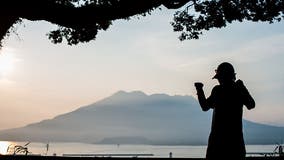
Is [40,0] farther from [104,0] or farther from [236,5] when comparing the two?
[236,5]

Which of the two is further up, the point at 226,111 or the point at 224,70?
the point at 224,70

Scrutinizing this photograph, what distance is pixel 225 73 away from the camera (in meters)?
5.96

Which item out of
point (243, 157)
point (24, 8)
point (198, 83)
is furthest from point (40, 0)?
point (243, 157)

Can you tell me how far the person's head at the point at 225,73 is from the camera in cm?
593

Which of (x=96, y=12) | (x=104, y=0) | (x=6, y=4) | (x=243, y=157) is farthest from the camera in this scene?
(x=104, y=0)

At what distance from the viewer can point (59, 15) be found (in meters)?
8.52

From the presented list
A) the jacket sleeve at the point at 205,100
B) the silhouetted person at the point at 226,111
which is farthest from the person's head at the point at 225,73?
the jacket sleeve at the point at 205,100

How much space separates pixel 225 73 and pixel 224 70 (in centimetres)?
4

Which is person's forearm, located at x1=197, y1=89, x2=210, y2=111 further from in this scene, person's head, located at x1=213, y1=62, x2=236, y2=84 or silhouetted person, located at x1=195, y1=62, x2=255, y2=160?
person's head, located at x1=213, y1=62, x2=236, y2=84

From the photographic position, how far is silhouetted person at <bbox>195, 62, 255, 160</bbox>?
586 centimetres

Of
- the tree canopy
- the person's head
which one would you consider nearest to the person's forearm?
the person's head

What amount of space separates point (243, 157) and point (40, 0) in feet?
14.4

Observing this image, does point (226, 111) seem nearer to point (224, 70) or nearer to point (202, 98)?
point (202, 98)

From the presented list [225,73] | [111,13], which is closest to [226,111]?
[225,73]
